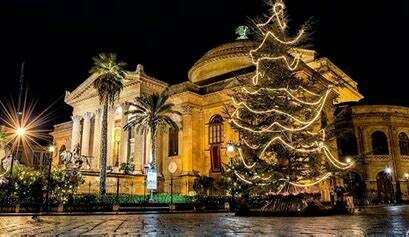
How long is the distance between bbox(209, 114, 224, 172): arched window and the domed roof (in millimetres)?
7215

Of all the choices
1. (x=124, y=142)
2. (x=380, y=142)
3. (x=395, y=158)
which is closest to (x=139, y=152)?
(x=124, y=142)

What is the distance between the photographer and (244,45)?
4628cm

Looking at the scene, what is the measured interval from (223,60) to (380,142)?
20.5 meters

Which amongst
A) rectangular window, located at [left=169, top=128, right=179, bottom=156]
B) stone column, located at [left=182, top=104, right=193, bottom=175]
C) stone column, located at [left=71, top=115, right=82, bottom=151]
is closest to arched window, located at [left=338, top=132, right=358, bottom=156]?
stone column, located at [left=182, top=104, right=193, bottom=175]

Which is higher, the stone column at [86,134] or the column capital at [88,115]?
the column capital at [88,115]

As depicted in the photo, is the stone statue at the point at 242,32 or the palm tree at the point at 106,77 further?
→ the stone statue at the point at 242,32

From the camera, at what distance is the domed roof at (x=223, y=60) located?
45.6 meters

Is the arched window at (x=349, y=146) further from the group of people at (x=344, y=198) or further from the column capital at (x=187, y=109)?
the group of people at (x=344, y=198)

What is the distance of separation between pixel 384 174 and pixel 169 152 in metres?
24.0

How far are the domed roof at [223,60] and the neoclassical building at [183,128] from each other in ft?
0.40

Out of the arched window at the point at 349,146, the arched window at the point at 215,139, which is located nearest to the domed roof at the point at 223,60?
the arched window at the point at 215,139

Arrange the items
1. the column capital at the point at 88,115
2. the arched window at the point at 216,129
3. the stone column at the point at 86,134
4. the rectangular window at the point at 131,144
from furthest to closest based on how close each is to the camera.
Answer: the column capital at the point at 88,115 < the stone column at the point at 86,134 < the rectangular window at the point at 131,144 < the arched window at the point at 216,129

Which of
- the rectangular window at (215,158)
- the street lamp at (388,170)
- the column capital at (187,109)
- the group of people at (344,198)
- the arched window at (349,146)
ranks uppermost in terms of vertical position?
the column capital at (187,109)

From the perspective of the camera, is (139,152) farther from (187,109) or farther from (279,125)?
(279,125)
